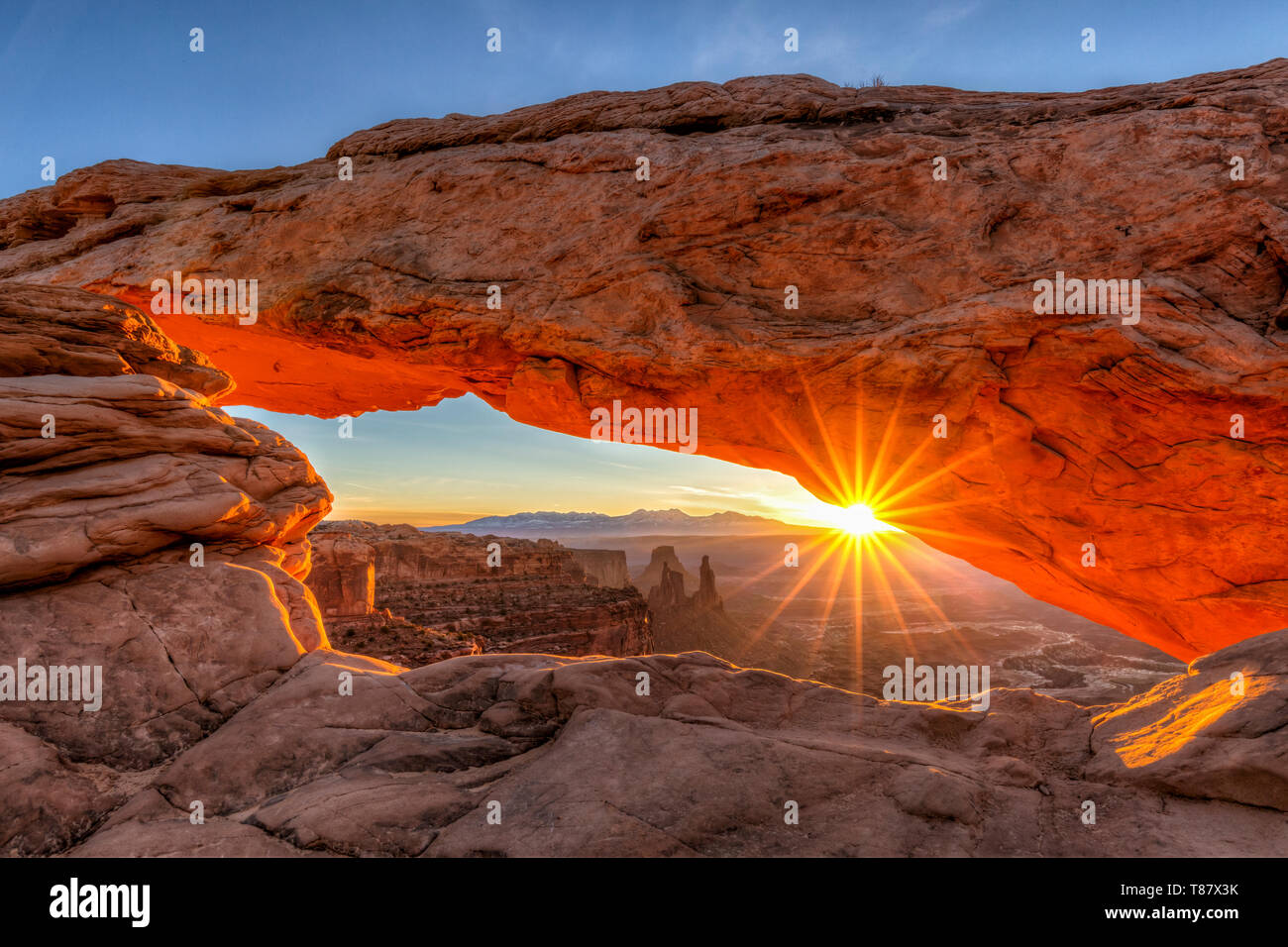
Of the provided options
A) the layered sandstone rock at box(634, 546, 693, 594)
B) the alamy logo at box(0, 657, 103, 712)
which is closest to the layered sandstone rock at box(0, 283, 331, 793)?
the alamy logo at box(0, 657, 103, 712)

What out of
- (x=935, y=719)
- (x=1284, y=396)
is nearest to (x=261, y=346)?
(x=935, y=719)

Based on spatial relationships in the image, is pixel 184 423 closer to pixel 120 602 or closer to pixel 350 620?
pixel 120 602

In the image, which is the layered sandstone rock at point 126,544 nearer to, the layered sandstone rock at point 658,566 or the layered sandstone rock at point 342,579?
the layered sandstone rock at point 342,579

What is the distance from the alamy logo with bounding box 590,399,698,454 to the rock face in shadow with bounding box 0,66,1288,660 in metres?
0.26

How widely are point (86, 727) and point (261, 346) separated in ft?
33.6

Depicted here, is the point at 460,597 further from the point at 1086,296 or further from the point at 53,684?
the point at 1086,296

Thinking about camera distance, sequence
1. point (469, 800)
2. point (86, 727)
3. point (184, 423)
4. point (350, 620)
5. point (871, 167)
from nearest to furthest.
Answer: point (469, 800), point (86, 727), point (184, 423), point (871, 167), point (350, 620)

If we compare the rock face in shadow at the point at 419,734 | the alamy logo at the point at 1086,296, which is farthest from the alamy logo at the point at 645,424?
the alamy logo at the point at 1086,296

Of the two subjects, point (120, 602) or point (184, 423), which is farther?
point (184, 423)

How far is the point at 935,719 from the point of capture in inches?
282

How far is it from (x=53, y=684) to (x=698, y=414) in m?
9.82

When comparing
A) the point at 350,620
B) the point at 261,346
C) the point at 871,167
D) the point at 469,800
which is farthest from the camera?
the point at 350,620
